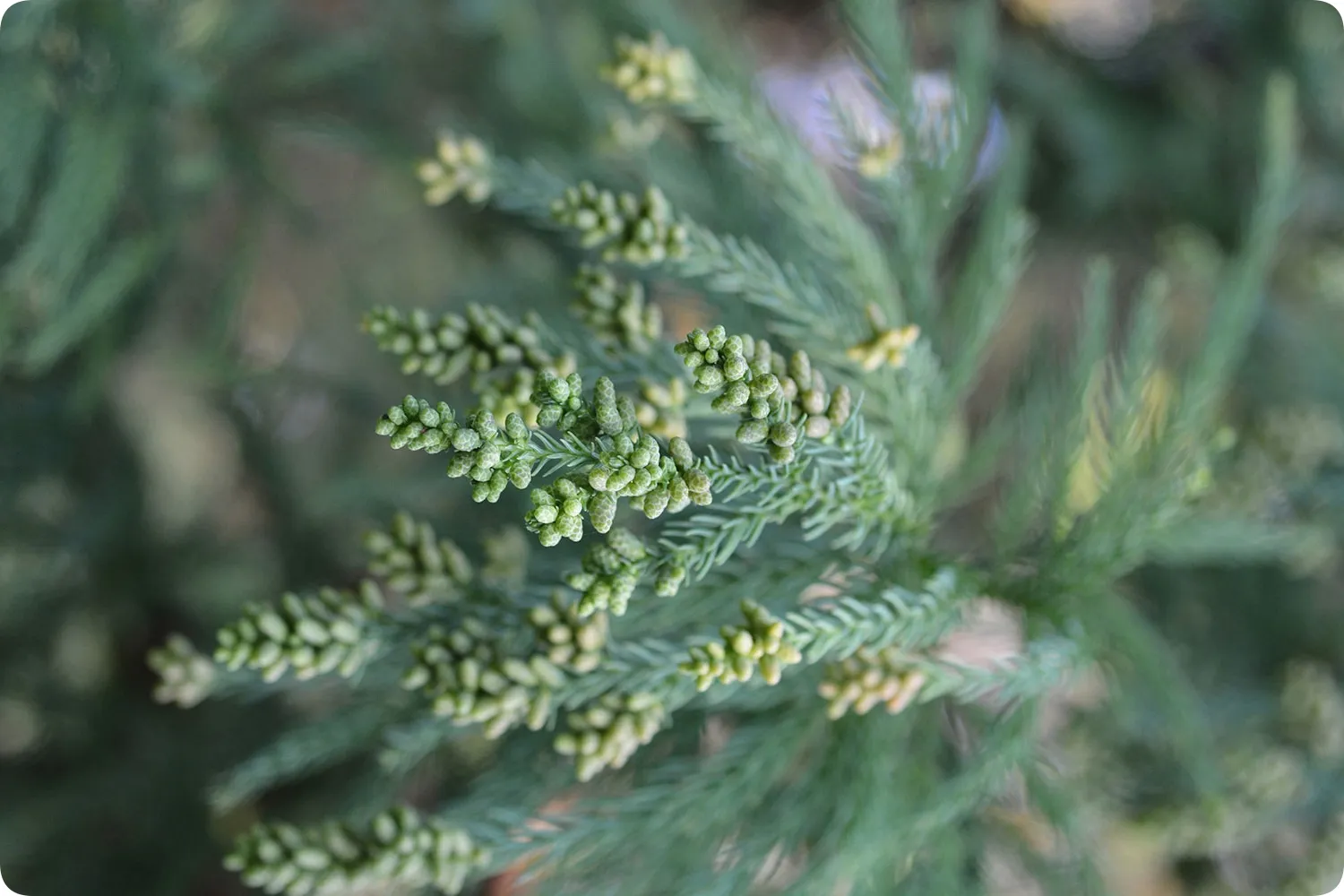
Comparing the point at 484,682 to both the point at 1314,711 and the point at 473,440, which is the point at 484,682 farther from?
the point at 1314,711

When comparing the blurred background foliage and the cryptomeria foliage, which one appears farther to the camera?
the blurred background foliage

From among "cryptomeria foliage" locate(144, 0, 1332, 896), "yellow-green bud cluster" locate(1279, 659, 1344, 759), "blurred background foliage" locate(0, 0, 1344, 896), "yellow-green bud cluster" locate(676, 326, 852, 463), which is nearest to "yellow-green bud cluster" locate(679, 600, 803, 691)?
"cryptomeria foliage" locate(144, 0, 1332, 896)

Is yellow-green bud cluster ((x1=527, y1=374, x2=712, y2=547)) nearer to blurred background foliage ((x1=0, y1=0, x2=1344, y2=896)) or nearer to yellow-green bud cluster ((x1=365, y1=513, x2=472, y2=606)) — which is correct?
yellow-green bud cluster ((x1=365, y1=513, x2=472, y2=606))

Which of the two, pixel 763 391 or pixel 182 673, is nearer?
pixel 763 391

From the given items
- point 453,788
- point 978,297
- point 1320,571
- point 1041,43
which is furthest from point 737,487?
point 1041,43

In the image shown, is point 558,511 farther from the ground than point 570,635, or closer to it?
farther from the ground

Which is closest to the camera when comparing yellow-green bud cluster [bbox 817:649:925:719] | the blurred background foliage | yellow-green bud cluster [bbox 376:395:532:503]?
yellow-green bud cluster [bbox 376:395:532:503]

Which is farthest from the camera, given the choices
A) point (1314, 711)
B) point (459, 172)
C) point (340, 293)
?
point (340, 293)

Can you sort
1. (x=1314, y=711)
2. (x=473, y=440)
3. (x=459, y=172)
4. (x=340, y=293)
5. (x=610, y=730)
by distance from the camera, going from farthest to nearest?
(x=340, y=293)
(x=1314, y=711)
(x=459, y=172)
(x=610, y=730)
(x=473, y=440)

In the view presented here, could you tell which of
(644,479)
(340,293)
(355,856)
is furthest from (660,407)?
(340,293)
